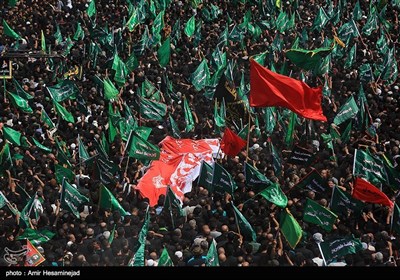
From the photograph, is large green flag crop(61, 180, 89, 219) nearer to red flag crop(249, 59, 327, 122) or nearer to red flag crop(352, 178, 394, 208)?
red flag crop(249, 59, 327, 122)

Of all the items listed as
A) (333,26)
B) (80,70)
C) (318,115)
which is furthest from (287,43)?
(318,115)

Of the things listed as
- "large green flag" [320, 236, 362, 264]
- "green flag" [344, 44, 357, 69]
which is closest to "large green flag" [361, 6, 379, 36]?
"green flag" [344, 44, 357, 69]

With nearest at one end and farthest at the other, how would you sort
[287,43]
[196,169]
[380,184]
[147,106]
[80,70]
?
[380,184], [196,169], [147,106], [80,70], [287,43]

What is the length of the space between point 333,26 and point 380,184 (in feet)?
40.8

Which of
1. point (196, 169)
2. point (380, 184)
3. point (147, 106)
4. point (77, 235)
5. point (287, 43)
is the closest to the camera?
point (77, 235)

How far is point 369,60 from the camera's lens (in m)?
21.0

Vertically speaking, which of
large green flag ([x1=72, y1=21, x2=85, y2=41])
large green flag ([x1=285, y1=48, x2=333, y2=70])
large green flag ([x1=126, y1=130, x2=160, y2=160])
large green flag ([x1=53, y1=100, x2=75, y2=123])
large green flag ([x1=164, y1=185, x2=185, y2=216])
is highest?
large green flag ([x1=285, y1=48, x2=333, y2=70])

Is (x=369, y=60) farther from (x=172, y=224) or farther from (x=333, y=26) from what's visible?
(x=172, y=224)

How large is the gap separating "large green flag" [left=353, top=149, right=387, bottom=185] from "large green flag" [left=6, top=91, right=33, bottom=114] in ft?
27.7

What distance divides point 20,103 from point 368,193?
30.2 ft

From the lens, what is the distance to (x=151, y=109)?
1605 centimetres

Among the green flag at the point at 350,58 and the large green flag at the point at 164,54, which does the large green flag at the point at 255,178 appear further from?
the green flag at the point at 350,58

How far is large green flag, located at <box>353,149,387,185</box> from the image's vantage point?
12.2 m

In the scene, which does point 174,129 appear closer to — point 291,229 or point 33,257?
point 291,229
